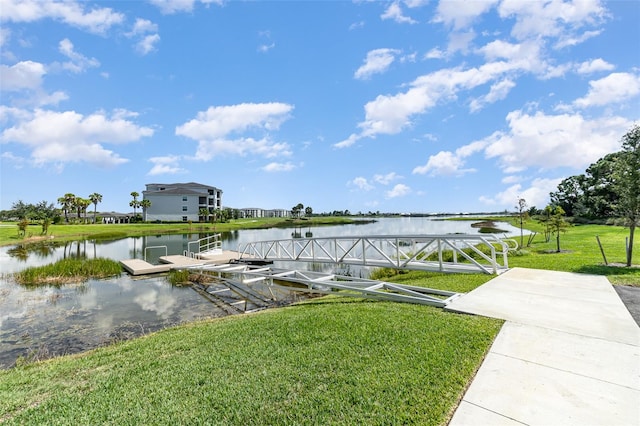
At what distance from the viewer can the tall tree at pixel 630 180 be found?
9812 mm

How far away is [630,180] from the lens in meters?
9.92

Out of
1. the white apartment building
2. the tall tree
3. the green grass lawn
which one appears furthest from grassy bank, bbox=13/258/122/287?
the white apartment building

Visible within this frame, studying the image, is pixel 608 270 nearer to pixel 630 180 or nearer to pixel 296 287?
pixel 630 180

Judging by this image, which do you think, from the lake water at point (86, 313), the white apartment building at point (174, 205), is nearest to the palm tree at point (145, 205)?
the white apartment building at point (174, 205)

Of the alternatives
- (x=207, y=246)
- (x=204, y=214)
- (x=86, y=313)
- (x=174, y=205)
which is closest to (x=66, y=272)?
(x=86, y=313)

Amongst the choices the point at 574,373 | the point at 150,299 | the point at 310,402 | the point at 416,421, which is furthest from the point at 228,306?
the point at 574,373

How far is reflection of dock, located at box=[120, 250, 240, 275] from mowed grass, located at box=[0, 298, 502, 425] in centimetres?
1195

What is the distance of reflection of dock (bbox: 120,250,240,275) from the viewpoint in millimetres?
17034

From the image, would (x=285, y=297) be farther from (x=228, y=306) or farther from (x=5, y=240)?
(x=5, y=240)

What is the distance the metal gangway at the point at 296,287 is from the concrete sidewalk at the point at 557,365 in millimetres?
1555

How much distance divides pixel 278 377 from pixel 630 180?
1323 centimetres

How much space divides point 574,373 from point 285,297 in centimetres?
1004

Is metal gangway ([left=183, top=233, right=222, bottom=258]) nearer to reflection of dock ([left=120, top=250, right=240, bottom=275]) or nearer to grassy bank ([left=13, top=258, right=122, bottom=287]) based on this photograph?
reflection of dock ([left=120, top=250, right=240, bottom=275])

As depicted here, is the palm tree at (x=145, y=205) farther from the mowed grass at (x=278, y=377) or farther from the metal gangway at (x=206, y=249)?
the mowed grass at (x=278, y=377)
